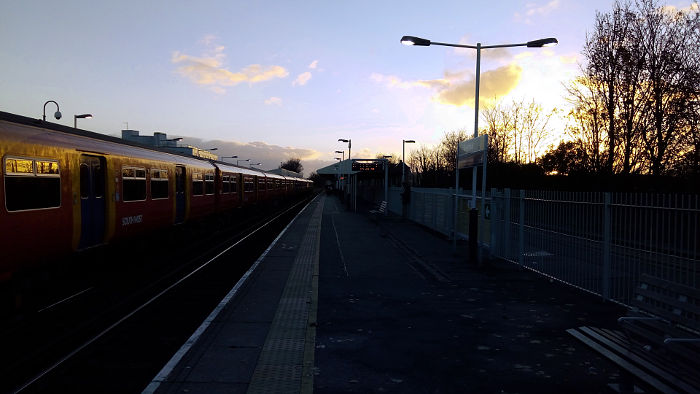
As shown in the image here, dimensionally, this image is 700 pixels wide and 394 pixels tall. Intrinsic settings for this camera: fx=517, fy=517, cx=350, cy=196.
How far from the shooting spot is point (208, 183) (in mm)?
22719

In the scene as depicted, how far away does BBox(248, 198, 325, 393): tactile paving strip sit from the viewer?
5.10m

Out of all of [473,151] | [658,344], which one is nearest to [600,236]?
[658,344]

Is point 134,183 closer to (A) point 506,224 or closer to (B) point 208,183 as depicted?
(A) point 506,224

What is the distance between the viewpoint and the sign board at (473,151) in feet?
42.4

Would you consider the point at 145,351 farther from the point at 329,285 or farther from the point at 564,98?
the point at 564,98

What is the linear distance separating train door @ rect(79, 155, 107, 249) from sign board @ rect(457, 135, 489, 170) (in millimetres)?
8549

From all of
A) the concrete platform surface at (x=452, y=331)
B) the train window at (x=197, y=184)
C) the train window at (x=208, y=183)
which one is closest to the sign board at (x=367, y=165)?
the train window at (x=208, y=183)

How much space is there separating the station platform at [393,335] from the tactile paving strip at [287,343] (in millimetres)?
15

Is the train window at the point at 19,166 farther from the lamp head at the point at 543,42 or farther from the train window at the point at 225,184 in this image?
the train window at the point at 225,184

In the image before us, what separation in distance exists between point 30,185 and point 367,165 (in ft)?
94.3

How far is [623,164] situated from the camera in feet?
74.1

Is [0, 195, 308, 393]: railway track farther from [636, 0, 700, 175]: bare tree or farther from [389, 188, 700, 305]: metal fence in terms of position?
[636, 0, 700, 175]: bare tree

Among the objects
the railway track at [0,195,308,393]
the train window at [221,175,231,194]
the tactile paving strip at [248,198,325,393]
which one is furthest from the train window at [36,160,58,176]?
the train window at [221,175,231,194]

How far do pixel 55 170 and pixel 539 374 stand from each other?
26.3 ft
